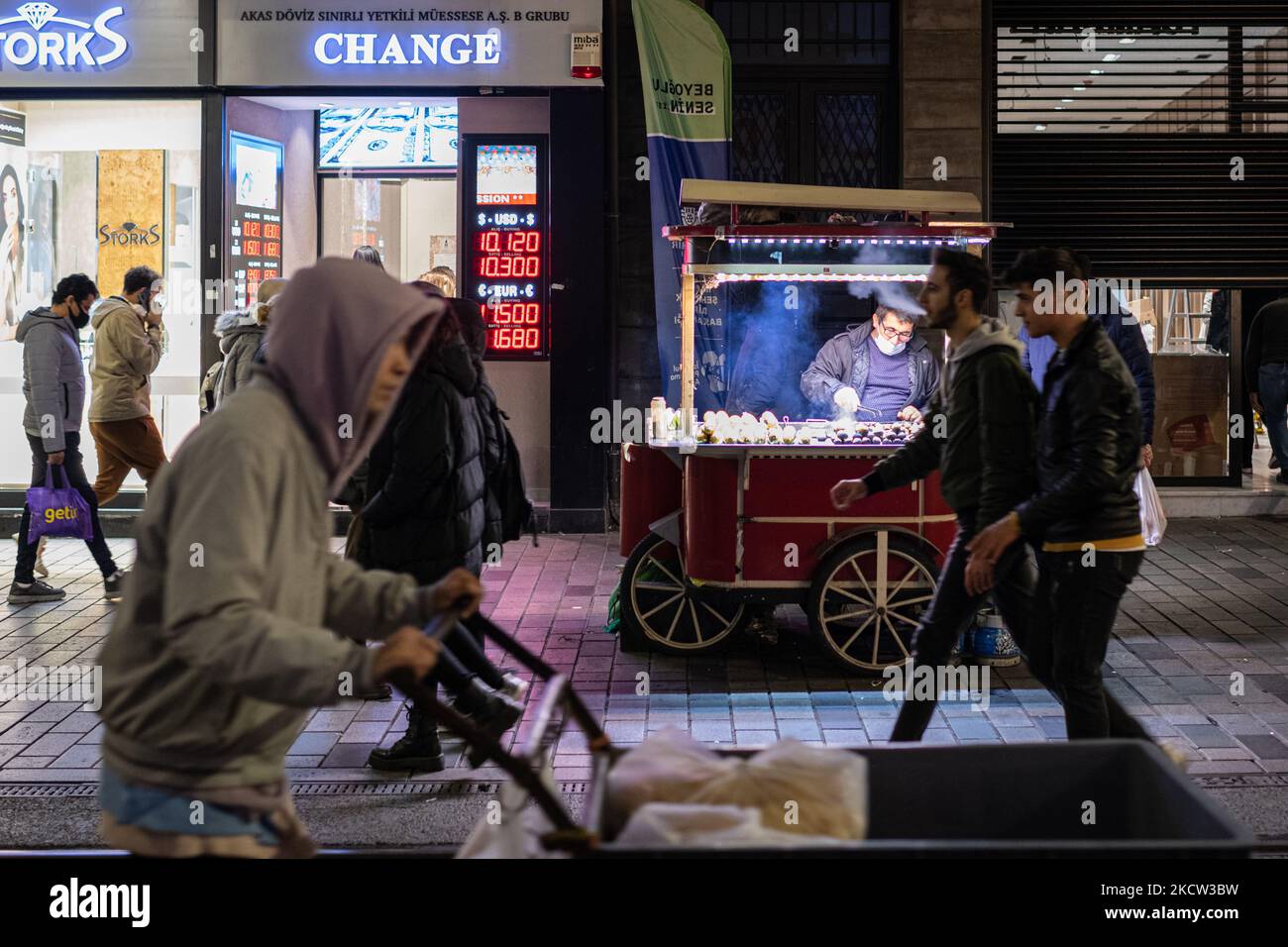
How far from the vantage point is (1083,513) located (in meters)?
4.79

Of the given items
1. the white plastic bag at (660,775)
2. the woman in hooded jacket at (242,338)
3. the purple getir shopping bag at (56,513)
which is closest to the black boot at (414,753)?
the woman in hooded jacket at (242,338)

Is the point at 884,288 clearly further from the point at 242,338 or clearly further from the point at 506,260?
the point at 506,260

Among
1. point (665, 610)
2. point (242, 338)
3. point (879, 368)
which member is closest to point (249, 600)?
point (665, 610)

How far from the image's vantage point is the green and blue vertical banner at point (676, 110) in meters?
10.4

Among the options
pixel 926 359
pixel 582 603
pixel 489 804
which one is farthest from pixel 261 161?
pixel 489 804

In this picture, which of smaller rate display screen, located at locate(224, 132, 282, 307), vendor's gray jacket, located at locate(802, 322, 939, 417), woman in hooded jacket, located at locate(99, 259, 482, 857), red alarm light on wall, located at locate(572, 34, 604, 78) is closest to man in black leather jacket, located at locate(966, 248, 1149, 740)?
woman in hooded jacket, located at locate(99, 259, 482, 857)

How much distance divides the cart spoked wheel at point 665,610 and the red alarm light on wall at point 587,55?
5459 mm

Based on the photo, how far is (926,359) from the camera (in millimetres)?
9125

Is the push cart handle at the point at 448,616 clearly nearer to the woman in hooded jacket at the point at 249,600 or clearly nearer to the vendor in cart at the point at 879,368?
the woman in hooded jacket at the point at 249,600

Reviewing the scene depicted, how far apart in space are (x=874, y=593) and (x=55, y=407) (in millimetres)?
5489

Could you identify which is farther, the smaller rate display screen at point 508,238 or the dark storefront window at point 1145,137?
the dark storefront window at point 1145,137
